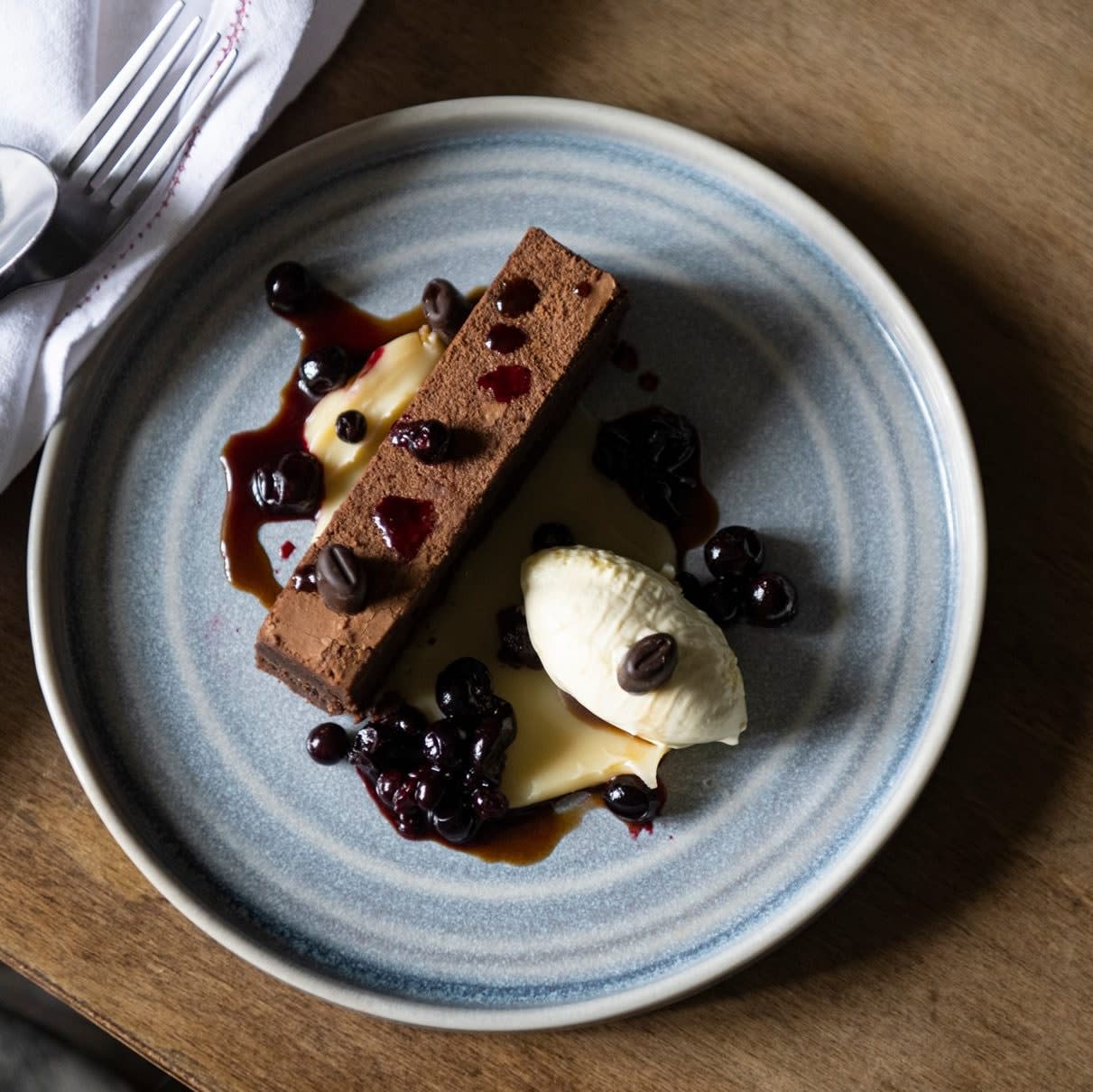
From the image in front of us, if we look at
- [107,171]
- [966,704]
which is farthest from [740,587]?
[107,171]

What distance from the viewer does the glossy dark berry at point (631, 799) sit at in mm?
2195

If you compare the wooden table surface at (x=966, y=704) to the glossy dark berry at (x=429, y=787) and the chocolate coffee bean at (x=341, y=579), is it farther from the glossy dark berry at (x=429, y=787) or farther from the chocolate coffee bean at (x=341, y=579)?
the chocolate coffee bean at (x=341, y=579)

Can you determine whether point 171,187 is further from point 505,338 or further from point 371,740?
point 371,740

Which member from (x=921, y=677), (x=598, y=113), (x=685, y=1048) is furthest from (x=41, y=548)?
(x=921, y=677)

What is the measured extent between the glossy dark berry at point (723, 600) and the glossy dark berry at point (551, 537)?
0.28 meters

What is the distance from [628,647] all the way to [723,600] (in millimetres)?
260

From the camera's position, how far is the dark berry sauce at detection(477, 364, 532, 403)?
2.22 meters

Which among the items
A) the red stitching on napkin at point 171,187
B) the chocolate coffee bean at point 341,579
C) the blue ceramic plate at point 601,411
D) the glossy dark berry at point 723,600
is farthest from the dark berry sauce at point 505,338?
the red stitching on napkin at point 171,187

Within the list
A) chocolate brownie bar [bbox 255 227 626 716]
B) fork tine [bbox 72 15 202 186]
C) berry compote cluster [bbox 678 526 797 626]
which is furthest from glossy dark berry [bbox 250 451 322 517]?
berry compote cluster [bbox 678 526 797 626]

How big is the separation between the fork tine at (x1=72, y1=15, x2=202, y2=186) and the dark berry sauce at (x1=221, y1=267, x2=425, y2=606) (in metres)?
0.43

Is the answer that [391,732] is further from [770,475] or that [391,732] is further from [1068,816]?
[1068,816]

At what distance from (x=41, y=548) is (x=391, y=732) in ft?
2.48

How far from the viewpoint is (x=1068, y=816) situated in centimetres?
224

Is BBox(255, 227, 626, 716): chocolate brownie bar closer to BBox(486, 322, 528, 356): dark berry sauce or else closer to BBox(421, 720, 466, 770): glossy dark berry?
BBox(486, 322, 528, 356): dark berry sauce
